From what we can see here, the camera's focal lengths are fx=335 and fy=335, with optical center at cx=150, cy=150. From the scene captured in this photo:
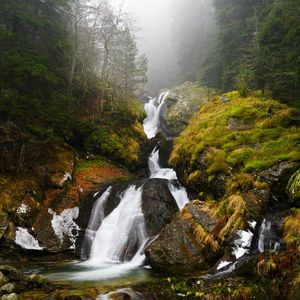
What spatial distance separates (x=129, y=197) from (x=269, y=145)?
6579mm

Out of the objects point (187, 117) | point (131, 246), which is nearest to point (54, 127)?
point (131, 246)

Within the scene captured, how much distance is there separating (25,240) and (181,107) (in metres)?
23.0

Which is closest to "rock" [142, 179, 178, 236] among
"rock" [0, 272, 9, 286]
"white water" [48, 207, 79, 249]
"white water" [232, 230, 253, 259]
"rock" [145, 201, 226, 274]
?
"rock" [145, 201, 226, 274]

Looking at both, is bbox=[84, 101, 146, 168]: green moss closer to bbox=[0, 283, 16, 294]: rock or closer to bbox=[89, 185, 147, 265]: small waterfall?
bbox=[89, 185, 147, 265]: small waterfall

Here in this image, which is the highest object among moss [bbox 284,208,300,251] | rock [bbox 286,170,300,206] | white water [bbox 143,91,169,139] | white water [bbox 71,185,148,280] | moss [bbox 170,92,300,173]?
white water [bbox 143,91,169,139]

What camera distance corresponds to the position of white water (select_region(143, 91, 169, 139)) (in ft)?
101

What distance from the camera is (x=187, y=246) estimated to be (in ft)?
37.1

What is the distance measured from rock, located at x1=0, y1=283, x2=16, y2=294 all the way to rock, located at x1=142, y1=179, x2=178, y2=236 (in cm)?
617

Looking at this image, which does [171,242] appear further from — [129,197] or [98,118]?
[98,118]

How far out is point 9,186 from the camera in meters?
14.2

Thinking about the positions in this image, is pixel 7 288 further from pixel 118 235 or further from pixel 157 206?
pixel 157 206

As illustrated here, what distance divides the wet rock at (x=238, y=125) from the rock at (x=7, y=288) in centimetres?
1109

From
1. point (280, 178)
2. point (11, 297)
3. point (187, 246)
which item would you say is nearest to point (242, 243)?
point (187, 246)

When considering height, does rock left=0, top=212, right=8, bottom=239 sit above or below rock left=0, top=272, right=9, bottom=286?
above
